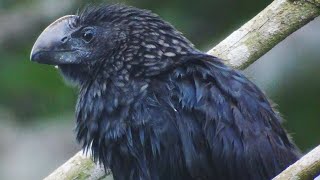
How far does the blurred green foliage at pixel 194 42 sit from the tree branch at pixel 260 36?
252 cm

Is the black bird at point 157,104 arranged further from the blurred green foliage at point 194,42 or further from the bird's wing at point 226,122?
the blurred green foliage at point 194,42

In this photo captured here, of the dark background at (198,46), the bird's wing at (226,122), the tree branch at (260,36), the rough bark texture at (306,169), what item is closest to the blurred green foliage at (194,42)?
the dark background at (198,46)

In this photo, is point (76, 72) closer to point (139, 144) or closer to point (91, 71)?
point (91, 71)

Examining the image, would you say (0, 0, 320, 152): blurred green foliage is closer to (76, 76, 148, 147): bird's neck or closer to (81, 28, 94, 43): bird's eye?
(81, 28, 94, 43): bird's eye

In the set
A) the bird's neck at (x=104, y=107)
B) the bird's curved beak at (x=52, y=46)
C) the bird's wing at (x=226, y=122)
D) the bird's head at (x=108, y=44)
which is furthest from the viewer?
the bird's curved beak at (x=52, y=46)

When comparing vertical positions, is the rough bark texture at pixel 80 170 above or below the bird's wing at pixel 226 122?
below

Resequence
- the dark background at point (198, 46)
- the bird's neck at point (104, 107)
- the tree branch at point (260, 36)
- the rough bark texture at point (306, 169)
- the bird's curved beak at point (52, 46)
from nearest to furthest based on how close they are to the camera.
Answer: the rough bark texture at point (306, 169)
the bird's neck at point (104, 107)
the bird's curved beak at point (52, 46)
the tree branch at point (260, 36)
the dark background at point (198, 46)

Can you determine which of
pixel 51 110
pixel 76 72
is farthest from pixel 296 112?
pixel 76 72

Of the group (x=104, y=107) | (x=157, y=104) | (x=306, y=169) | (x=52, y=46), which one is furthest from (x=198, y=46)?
(x=306, y=169)

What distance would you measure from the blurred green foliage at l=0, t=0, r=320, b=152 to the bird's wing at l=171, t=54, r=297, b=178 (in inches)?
115

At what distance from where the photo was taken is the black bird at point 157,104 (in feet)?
21.8

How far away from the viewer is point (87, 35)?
7129 millimetres

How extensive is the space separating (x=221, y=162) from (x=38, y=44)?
1.13m

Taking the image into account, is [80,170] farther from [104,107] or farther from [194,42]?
[194,42]
